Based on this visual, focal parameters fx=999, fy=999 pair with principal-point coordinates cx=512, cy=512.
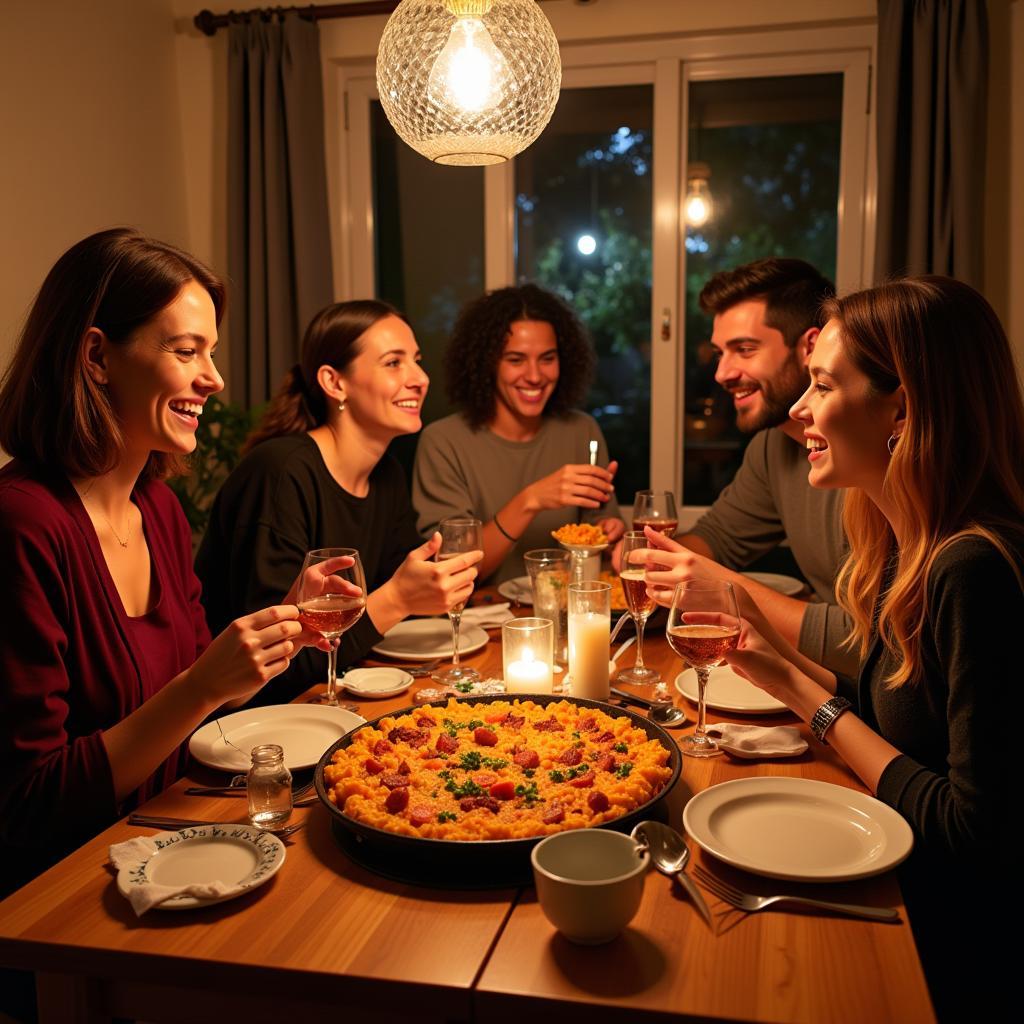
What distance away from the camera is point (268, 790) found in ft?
4.33

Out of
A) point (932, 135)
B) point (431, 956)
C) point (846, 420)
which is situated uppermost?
point (932, 135)

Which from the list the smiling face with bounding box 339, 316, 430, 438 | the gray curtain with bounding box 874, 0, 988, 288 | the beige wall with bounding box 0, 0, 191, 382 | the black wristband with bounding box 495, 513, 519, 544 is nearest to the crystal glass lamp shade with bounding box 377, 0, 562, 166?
the smiling face with bounding box 339, 316, 430, 438

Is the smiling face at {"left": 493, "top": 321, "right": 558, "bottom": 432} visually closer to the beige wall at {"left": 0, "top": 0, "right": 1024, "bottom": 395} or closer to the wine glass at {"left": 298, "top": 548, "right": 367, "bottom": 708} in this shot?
the beige wall at {"left": 0, "top": 0, "right": 1024, "bottom": 395}

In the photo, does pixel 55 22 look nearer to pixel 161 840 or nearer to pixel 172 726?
pixel 172 726

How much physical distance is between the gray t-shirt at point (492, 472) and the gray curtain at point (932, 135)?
136cm

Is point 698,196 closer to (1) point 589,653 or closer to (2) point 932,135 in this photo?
(2) point 932,135

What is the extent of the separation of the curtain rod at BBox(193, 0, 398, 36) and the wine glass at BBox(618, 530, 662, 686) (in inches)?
117

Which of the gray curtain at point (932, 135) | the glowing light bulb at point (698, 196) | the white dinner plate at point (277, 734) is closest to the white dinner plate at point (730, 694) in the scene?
the white dinner plate at point (277, 734)

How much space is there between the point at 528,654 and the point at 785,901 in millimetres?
726

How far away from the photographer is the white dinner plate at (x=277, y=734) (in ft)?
4.97

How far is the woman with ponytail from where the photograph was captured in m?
2.34

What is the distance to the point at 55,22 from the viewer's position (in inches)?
138

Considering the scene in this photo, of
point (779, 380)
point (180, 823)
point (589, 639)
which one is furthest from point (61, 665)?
point (779, 380)

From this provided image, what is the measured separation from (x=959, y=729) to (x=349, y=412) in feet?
5.81
